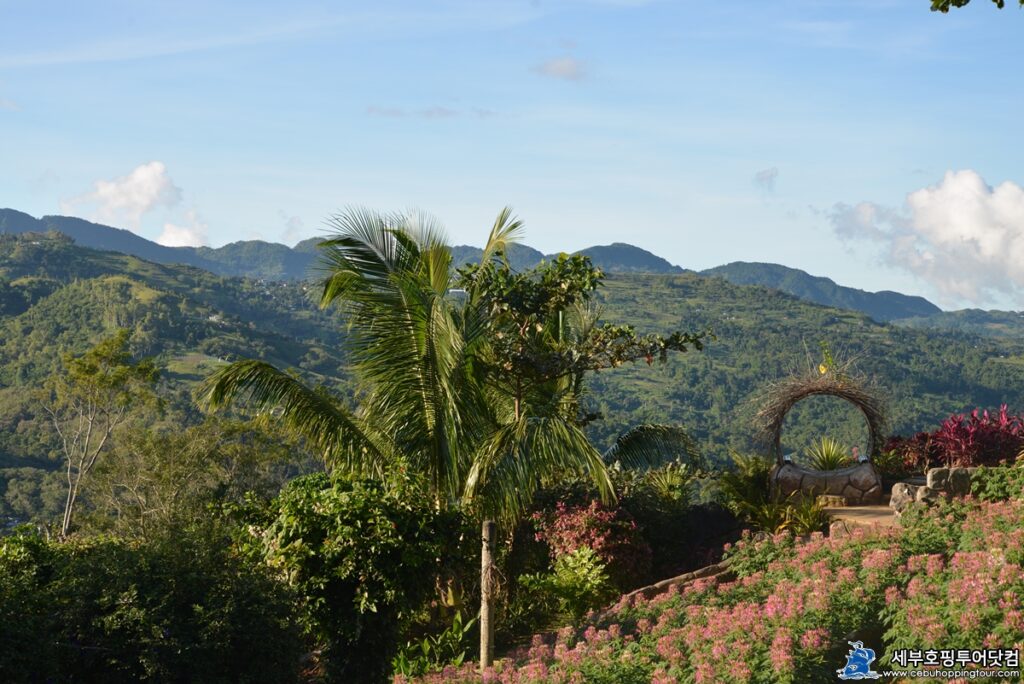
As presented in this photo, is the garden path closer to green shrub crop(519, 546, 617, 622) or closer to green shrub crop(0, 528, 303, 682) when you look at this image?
green shrub crop(519, 546, 617, 622)

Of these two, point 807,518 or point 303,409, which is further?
point 807,518

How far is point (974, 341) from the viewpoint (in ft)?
497

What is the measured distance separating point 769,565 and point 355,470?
155 inches

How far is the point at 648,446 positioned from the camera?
11.6 metres

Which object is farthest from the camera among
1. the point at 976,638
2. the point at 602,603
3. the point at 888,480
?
the point at 888,480

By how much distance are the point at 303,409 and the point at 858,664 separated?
17.1 feet

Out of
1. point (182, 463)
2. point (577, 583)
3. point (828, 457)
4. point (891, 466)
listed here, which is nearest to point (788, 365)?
point (182, 463)

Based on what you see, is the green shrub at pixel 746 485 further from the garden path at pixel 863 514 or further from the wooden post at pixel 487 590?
the wooden post at pixel 487 590

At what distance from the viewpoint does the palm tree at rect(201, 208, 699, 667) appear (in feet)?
29.2

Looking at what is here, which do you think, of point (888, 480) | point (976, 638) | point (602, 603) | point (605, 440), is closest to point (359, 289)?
point (602, 603)

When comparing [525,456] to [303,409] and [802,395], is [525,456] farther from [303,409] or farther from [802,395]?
[802,395]

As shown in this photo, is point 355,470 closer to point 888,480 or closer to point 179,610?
point 179,610

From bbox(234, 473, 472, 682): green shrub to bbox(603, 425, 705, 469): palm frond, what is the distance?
315 centimetres

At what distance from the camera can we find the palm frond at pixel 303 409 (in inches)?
361
